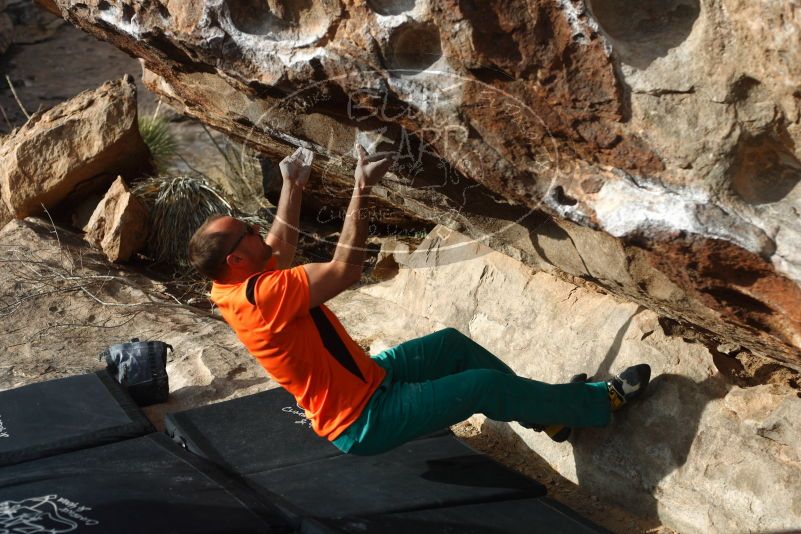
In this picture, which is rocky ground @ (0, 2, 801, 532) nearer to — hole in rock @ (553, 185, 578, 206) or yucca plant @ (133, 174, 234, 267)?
yucca plant @ (133, 174, 234, 267)

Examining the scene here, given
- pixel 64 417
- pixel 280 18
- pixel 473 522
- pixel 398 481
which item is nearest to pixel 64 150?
pixel 64 417

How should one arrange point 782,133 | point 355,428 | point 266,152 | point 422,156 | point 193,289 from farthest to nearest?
point 193,289 < point 266,152 < point 422,156 < point 355,428 < point 782,133

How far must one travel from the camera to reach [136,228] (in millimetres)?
6098

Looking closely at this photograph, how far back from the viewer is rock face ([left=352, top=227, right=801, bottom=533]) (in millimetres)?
2918

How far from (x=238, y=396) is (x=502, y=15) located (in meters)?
2.47

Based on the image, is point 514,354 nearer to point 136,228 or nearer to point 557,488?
point 557,488

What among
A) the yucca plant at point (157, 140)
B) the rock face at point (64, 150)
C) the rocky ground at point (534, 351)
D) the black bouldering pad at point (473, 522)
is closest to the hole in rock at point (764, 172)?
the rocky ground at point (534, 351)

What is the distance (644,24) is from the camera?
97.7 inches

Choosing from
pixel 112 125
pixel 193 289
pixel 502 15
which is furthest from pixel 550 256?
pixel 112 125

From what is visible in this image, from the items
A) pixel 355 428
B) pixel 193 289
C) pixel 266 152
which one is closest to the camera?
pixel 355 428

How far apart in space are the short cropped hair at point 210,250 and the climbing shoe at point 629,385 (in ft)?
4.68

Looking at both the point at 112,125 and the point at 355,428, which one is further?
the point at 112,125

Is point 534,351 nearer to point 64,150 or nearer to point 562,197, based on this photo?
point 562,197

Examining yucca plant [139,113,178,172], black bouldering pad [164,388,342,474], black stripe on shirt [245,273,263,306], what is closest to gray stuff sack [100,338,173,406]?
black bouldering pad [164,388,342,474]
